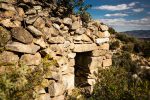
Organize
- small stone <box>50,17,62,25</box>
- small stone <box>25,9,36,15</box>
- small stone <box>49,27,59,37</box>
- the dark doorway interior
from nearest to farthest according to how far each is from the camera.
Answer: small stone <box>25,9,36,15</box>
small stone <box>49,27,59,37</box>
small stone <box>50,17,62,25</box>
the dark doorway interior

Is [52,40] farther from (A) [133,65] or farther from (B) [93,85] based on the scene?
(A) [133,65]

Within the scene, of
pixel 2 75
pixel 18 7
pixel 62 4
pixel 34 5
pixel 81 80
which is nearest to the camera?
pixel 2 75

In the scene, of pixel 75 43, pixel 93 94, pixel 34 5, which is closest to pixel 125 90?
pixel 93 94

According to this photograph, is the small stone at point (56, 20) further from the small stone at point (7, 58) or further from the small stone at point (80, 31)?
the small stone at point (7, 58)

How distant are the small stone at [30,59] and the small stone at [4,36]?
21.9 inches

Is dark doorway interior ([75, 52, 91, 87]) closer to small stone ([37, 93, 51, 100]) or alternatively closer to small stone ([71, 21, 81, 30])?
small stone ([71, 21, 81, 30])

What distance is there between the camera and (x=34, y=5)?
703 centimetres

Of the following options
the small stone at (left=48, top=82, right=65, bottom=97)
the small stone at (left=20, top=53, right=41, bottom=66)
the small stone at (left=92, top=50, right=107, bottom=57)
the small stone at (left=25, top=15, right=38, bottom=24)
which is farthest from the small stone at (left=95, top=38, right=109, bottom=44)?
the small stone at (left=20, top=53, right=41, bottom=66)

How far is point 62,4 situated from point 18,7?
1.89 m

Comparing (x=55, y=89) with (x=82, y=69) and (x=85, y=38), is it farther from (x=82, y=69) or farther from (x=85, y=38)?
(x=82, y=69)

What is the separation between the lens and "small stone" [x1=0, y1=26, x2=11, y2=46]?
5.65 m

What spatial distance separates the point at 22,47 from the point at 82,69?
3820 millimetres

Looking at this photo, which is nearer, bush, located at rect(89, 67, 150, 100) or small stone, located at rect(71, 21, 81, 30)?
bush, located at rect(89, 67, 150, 100)

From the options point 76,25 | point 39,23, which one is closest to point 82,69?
point 76,25
